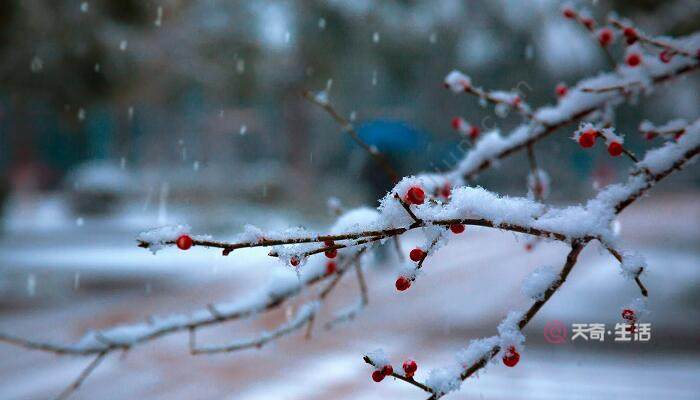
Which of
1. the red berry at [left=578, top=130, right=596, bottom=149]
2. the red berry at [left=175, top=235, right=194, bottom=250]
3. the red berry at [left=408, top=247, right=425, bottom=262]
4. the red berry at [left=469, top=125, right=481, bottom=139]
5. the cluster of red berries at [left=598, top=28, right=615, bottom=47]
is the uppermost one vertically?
the cluster of red berries at [left=598, top=28, right=615, bottom=47]

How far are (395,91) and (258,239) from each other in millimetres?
19061

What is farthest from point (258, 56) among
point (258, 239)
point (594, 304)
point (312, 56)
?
point (258, 239)

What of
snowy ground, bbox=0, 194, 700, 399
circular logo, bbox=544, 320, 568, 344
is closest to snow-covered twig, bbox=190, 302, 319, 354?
snowy ground, bbox=0, 194, 700, 399

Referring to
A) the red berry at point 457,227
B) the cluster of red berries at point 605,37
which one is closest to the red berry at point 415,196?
the red berry at point 457,227

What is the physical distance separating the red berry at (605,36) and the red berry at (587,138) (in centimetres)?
101

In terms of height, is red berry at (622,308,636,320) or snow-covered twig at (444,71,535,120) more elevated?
snow-covered twig at (444,71,535,120)

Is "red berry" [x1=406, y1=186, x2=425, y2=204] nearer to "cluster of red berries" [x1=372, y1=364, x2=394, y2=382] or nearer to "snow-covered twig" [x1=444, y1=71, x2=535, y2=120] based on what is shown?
"cluster of red berries" [x1=372, y1=364, x2=394, y2=382]

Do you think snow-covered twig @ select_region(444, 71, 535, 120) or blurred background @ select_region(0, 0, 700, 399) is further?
blurred background @ select_region(0, 0, 700, 399)

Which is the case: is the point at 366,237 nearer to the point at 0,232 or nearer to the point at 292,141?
the point at 0,232

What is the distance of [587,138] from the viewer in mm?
1144

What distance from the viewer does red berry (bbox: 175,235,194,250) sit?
3.13 feet

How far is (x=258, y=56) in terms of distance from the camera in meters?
16.0

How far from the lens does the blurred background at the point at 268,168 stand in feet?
18.9

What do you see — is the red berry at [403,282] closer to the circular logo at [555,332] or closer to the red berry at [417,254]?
the red berry at [417,254]
